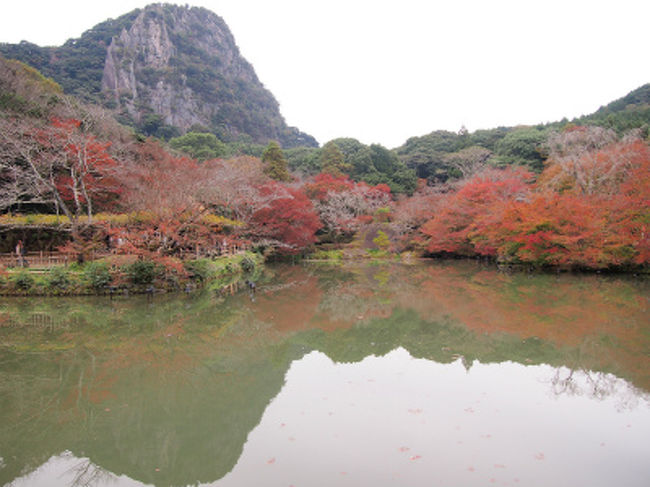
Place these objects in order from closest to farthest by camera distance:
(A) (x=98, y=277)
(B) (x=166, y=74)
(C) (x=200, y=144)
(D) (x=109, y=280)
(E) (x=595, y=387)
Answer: (E) (x=595, y=387) → (A) (x=98, y=277) → (D) (x=109, y=280) → (C) (x=200, y=144) → (B) (x=166, y=74)

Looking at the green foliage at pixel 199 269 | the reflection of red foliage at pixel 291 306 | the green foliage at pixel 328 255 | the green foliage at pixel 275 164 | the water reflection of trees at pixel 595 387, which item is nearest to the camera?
the water reflection of trees at pixel 595 387

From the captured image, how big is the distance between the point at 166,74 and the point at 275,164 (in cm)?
3976

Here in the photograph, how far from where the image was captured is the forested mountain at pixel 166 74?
53.3 m

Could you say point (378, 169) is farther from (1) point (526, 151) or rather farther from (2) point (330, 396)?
(2) point (330, 396)

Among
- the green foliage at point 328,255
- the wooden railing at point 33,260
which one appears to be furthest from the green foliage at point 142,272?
the green foliage at point 328,255

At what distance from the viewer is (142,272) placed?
12867 millimetres

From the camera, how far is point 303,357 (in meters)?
7.30

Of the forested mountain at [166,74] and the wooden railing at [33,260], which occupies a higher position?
the forested mountain at [166,74]

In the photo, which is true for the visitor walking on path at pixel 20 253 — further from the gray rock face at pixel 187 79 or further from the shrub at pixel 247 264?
the gray rock face at pixel 187 79

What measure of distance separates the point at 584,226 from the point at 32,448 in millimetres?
16802

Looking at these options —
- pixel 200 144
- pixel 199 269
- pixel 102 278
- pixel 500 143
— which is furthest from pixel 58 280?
pixel 500 143

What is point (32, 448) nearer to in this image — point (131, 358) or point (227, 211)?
point (131, 358)

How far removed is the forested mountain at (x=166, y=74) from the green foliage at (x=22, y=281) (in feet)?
141

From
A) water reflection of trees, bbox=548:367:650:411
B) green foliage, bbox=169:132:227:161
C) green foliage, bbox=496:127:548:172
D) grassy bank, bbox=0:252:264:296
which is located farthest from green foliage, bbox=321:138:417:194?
water reflection of trees, bbox=548:367:650:411
